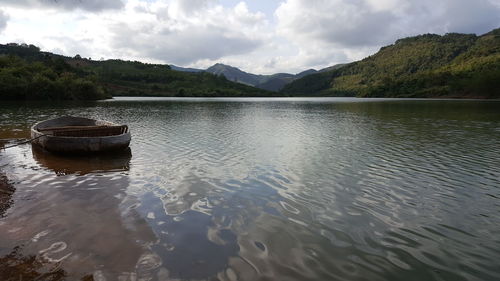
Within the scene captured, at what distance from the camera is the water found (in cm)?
839

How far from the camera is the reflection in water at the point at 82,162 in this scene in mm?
18656

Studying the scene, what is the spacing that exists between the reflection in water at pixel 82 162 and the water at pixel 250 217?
0.12 metres

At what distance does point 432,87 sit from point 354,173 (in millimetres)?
198796

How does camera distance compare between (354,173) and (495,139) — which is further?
(495,139)

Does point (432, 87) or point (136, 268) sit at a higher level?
point (432, 87)

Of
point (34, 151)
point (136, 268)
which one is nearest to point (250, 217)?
point (136, 268)

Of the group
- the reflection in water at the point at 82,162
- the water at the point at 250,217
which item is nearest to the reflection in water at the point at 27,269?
the water at the point at 250,217

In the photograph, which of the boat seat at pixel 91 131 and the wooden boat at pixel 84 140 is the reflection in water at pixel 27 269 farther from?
the boat seat at pixel 91 131

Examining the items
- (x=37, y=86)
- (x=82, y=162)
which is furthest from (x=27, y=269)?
(x=37, y=86)

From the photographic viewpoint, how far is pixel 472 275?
8.23 meters

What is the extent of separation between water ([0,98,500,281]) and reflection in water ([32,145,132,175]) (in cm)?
12

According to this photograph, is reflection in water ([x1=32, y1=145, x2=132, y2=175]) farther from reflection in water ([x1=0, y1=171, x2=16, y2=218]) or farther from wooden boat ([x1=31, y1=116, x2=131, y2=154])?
reflection in water ([x1=0, y1=171, x2=16, y2=218])

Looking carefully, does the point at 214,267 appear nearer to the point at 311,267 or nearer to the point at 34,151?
the point at 311,267

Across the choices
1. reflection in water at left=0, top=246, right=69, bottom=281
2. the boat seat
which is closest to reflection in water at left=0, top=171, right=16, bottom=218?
reflection in water at left=0, top=246, right=69, bottom=281
